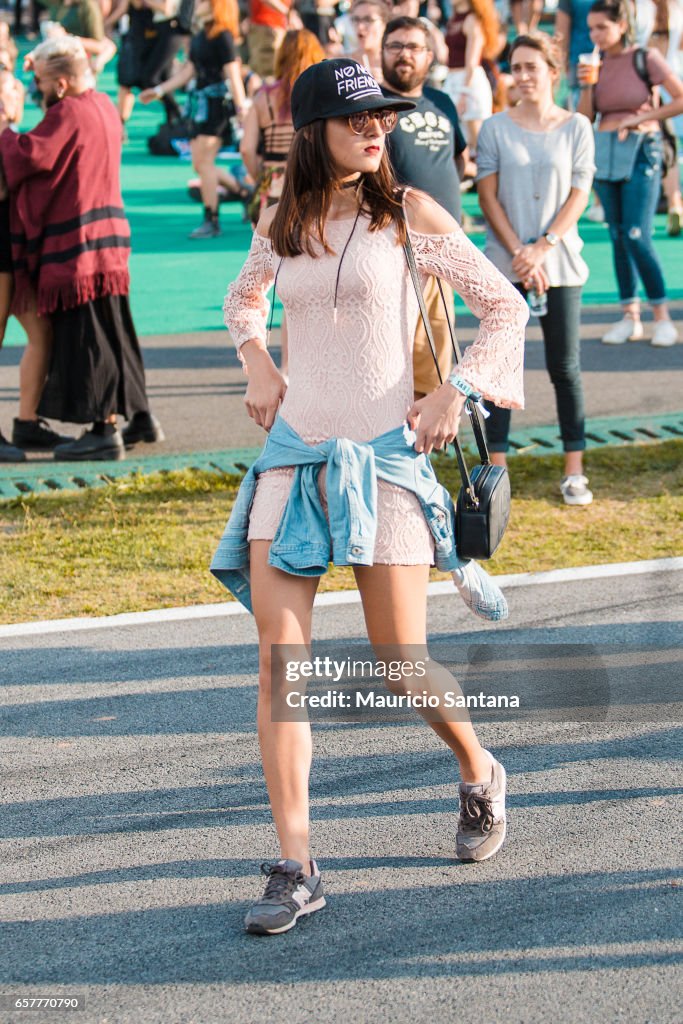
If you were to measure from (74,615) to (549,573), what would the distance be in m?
1.98

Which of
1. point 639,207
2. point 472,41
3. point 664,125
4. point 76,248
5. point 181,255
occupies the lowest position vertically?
point 181,255

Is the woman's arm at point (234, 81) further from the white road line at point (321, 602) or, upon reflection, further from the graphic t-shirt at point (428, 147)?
the white road line at point (321, 602)

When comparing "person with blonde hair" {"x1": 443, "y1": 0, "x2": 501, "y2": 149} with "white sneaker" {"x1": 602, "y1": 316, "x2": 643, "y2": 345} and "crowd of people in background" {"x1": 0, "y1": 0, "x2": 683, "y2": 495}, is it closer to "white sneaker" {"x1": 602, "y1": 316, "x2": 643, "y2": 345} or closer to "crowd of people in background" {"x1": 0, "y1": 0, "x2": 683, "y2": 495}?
"crowd of people in background" {"x1": 0, "y1": 0, "x2": 683, "y2": 495}

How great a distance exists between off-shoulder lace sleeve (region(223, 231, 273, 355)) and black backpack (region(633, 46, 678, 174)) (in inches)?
256

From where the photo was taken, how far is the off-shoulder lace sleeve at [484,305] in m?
3.68

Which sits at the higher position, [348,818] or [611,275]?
[348,818]

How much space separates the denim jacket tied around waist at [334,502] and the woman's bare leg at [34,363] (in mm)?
4433

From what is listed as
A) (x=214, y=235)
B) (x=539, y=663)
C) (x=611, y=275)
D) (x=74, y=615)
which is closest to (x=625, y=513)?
(x=539, y=663)

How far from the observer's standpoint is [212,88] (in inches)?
536

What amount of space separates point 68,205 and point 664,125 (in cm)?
502

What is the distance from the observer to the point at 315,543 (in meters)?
3.55

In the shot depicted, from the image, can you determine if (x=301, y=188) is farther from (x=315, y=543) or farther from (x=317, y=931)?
(x=317, y=931)

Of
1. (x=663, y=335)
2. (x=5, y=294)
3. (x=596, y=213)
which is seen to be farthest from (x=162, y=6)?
(x=5, y=294)

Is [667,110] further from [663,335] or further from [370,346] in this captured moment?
[370,346]
